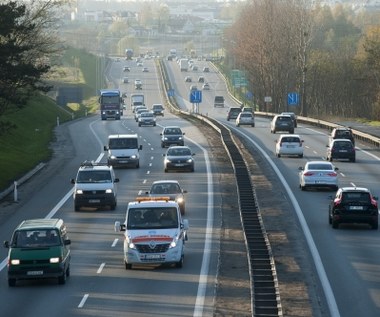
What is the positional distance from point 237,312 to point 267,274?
4.52 metres

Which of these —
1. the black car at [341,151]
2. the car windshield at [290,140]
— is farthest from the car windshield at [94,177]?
the car windshield at [290,140]

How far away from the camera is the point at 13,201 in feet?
164

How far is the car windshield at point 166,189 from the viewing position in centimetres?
4438

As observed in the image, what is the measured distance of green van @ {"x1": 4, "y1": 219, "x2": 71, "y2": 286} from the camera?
2909cm

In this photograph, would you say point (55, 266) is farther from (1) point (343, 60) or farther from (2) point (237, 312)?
(1) point (343, 60)

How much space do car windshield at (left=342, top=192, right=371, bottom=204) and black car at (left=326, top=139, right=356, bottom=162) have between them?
25.7 meters

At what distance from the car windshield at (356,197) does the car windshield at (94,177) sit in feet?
35.9

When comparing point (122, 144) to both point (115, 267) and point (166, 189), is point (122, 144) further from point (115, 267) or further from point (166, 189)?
point (115, 267)

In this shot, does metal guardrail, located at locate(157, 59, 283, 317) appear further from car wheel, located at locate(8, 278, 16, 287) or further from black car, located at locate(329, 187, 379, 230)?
car wheel, located at locate(8, 278, 16, 287)

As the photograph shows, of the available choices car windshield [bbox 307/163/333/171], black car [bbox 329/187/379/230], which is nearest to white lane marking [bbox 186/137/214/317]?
black car [bbox 329/187/379/230]

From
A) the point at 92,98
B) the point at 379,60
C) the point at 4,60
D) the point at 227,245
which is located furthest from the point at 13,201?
the point at 92,98

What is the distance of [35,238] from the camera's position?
97.5 feet

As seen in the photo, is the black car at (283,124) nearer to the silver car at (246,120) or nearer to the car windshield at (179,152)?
the silver car at (246,120)

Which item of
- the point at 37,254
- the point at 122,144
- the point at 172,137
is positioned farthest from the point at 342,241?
the point at 172,137
